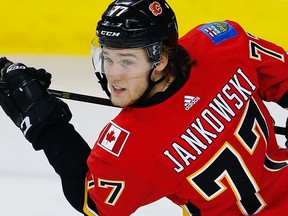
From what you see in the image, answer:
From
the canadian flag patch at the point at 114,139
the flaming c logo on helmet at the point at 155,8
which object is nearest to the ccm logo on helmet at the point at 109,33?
the flaming c logo on helmet at the point at 155,8

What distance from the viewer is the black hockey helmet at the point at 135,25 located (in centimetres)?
167

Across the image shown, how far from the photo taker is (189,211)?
1.86 meters

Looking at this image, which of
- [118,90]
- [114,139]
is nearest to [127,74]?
[118,90]

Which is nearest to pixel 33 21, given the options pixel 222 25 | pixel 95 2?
pixel 95 2

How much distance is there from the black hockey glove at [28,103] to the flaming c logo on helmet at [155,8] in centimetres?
35

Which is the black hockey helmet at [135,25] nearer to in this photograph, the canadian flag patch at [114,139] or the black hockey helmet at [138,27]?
the black hockey helmet at [138,27]

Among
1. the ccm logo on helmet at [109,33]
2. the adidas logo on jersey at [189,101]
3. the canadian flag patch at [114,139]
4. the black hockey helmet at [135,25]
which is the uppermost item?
the black hockey helmet at [135,25]

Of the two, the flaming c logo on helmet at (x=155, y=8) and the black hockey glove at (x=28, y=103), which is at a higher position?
the flaming c logo on helmet at (x=155, y=8)

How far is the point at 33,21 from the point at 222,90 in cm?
214

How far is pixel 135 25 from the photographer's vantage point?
5.49 ft

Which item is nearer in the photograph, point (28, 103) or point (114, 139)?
point (114, 139)

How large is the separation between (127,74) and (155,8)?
165 mm

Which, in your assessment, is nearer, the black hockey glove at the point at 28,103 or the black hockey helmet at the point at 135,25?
the black hockey helmet at the point at 135,25

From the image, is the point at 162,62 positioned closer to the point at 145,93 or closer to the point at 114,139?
the point at 145,93
